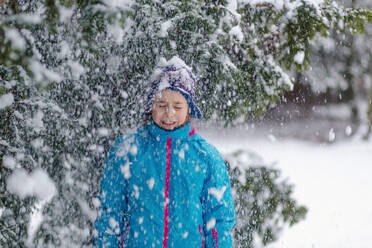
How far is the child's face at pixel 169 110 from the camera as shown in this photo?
99.5 inches

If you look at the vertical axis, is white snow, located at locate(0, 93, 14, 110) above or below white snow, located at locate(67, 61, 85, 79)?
below

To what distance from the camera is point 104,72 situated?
3326mm

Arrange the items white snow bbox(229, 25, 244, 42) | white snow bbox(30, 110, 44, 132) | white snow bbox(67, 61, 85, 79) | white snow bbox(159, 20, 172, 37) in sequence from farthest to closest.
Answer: white snow bbox(229, 25, 244, 42)
white snow bbox(159, 20, 172, 37)
white snow bbox(67, 61, 85, 79)
white snow bbox(30, 110, 44, 132)

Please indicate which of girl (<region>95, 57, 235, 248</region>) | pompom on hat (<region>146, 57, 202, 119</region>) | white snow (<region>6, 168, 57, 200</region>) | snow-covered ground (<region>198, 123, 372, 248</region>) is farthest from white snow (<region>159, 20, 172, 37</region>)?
snow-covered ground (<region>198, 123, 372, 248</region>)

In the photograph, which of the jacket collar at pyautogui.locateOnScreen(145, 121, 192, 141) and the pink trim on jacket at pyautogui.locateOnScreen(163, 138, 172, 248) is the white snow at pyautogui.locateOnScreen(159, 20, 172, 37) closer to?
the jacket collar at pyautogui.locateOnScreen(145, 121, 192, 141)

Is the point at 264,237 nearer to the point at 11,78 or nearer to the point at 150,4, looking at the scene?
the point at 150,4

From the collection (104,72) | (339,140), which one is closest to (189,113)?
(104,72)

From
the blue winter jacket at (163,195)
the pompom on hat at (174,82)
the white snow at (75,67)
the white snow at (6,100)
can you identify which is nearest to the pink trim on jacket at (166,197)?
the blue winter jacket at (163,195)

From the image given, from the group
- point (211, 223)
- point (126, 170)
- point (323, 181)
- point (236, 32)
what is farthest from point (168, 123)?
point (323, 181)

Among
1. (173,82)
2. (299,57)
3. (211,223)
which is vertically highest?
(299,57)

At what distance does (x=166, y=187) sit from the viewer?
8.07 ft

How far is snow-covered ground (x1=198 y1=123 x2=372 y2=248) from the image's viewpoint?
8177 millimetres

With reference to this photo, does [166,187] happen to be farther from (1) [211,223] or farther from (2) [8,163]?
(2) [8,163]

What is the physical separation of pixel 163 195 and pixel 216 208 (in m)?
0.38
